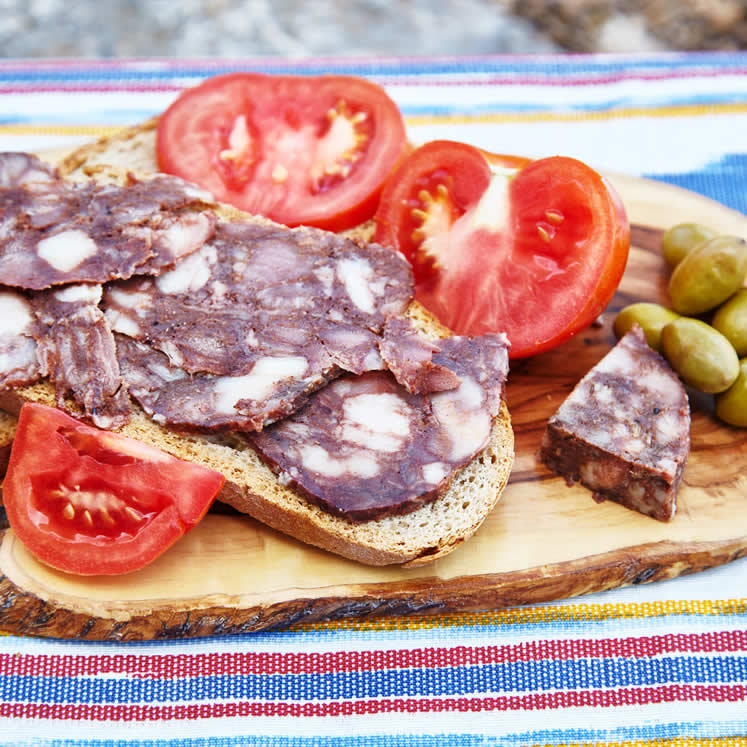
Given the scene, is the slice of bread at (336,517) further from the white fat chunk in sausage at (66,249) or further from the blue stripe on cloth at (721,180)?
the blue stripe on cloth at (721,180)

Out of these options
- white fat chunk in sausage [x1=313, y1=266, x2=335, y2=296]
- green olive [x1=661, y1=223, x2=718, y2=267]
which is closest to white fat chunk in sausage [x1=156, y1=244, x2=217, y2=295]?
white fat chunk in sausage [x1=313, y1=266, x2=335, y2=296]

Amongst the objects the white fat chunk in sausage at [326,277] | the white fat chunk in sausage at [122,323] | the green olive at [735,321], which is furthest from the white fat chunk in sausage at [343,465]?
the green olive at [735,321]

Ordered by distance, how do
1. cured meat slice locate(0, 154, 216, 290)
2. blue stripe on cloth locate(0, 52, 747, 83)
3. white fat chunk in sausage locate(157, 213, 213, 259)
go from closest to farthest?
cured meat slice locate(0, 154, 216, 290), white fat chunk in sausage locate(157, 213, 213, 259), blue stripe on cloth locate(0, 52, 747, 83)

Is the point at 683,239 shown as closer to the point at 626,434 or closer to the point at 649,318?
A: the point at 649,318

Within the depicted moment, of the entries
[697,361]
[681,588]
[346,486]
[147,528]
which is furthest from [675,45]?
[147,528]

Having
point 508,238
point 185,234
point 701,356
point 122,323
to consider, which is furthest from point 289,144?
point 701,356

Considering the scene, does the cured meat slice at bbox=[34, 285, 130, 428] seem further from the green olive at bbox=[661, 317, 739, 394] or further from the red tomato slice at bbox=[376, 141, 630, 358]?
the green olive at bbox=[661, 317, 739, 394]
